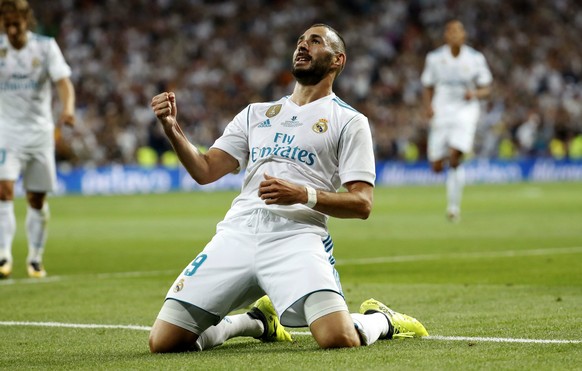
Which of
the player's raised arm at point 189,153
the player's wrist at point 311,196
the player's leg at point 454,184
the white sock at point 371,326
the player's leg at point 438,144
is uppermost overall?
the player's raised arm at point 189,153

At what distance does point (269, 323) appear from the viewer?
6.50 meters

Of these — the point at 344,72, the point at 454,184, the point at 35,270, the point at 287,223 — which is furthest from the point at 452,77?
the point at 344,72

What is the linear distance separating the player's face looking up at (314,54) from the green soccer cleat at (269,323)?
135 cm

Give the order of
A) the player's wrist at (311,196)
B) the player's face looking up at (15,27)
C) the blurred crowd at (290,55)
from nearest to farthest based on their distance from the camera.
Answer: the player's wrist at (311,196)
the player's face looking up at (15,27)
the blurred crowd at (290,55)

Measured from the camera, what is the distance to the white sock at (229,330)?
20.3 ft

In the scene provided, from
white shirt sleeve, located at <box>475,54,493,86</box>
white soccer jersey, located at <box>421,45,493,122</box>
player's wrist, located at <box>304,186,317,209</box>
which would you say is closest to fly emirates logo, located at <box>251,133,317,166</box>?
player's wrist, located at <box>304,186,317,209</box>

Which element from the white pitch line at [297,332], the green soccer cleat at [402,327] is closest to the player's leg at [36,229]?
the white pitch line at [297,332]

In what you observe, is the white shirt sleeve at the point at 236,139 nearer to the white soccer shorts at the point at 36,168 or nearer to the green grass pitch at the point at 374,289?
the green grass pitch at the point at 374,289

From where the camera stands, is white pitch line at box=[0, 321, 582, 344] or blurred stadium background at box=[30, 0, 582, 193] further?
blurred stadium background at box=[30, 0, 582, 193]

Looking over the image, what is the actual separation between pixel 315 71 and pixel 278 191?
1054 mm

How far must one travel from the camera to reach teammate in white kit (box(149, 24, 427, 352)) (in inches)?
233

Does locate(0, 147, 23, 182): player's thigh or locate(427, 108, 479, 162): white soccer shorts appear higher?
locate(0, 147, 23, 182): player's thigh

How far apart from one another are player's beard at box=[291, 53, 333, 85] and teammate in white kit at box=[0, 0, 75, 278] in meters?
4.69

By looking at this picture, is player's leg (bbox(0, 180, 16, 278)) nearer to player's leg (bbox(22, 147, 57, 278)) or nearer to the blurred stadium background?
player's leg (bbox(22, 147, 57, 278))
